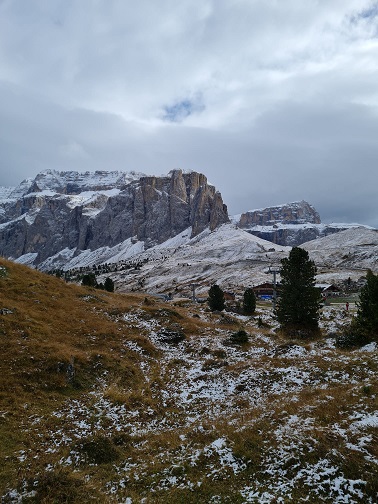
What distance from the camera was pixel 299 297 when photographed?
33688 mm

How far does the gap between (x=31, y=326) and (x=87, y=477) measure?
15.0 m

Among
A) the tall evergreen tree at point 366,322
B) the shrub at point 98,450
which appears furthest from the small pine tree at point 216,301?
the shrub at point 98,450

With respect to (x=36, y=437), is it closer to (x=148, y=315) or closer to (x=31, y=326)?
(x=31, y=326)

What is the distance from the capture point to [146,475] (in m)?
11.0

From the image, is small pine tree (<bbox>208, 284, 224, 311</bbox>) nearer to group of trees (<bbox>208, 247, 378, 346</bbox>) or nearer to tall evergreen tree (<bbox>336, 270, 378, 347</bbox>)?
group of trees (<bbox>208, 247, 378, 346</bbox>)

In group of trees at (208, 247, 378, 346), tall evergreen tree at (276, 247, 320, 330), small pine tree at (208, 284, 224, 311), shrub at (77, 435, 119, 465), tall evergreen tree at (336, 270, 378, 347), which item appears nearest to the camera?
shrub at (77, 435, 119, 465)

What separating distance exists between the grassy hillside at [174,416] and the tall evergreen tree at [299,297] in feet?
16.4

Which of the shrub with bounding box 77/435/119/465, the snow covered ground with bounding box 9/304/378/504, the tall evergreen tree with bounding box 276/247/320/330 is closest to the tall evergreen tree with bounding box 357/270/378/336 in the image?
the snow covered ground with bounding box 9/304/378/504

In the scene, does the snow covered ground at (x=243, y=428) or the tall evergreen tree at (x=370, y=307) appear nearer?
the snow covered ground at (x=243, y=428)

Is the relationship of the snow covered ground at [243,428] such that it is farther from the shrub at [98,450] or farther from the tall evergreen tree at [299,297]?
the tall evergreen tree at [299,297]

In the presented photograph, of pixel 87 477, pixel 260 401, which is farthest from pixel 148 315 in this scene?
pixel 87 477

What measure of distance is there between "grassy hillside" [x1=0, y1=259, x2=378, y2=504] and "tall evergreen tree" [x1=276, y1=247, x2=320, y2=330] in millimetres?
5003

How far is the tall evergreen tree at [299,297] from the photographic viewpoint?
33.5 metres

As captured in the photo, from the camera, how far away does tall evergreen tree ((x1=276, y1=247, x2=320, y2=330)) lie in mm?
33500
